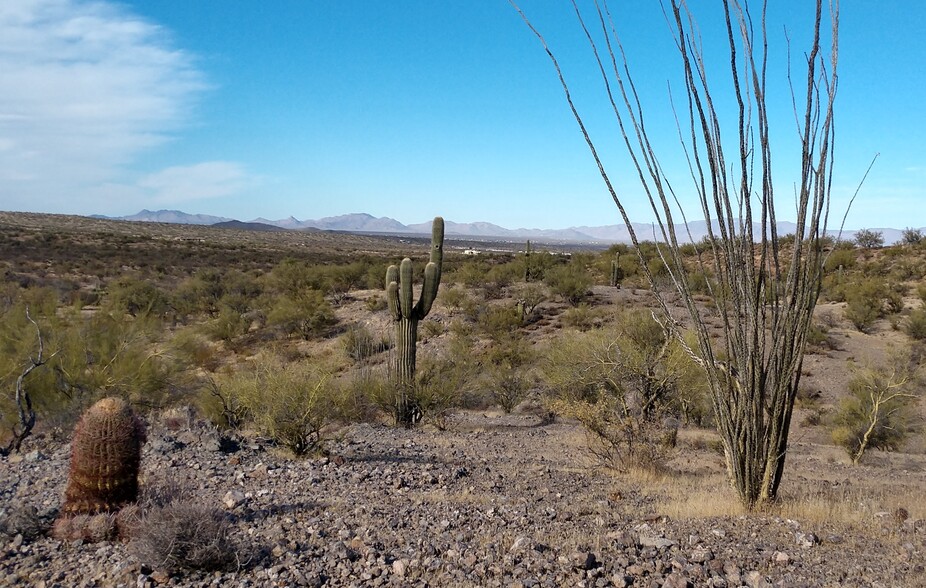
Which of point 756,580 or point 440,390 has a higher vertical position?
point 756,580

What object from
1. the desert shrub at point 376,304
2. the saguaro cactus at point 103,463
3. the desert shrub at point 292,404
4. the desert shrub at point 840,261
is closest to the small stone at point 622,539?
the saguaro cactus at point 103,463

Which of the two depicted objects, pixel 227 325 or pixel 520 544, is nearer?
pixel 520 544

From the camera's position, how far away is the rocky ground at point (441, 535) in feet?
13.9

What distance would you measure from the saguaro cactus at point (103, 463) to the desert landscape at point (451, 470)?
0.18m

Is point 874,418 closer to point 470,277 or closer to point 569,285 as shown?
point 569,285

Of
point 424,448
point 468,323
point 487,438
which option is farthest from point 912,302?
point 424,448

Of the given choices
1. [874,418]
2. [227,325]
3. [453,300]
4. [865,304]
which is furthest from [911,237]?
[227,325]

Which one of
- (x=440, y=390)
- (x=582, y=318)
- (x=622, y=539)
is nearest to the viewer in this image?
(x=622, y=539)

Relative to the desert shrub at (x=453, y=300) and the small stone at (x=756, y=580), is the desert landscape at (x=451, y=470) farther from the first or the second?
the desert shrub at (x=453, y=300)

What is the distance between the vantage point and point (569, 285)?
2745 cm

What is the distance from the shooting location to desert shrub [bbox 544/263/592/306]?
27.2 metres

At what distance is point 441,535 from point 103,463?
9.45 feet

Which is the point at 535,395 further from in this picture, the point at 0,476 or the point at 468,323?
the point at 0,476

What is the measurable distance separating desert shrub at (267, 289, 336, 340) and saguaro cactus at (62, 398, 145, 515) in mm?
19101
